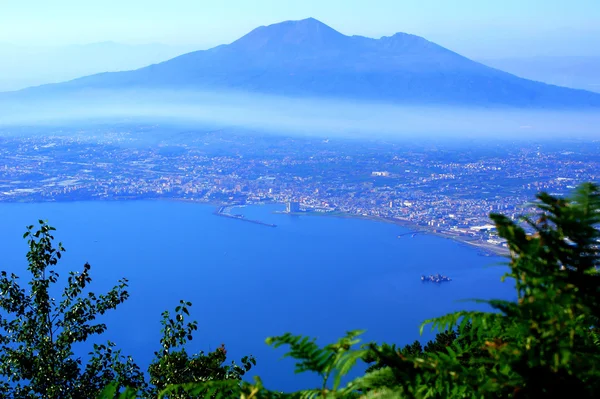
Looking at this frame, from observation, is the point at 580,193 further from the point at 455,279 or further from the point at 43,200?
the point at 43,200

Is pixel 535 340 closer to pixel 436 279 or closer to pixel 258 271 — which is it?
pixel 436 279

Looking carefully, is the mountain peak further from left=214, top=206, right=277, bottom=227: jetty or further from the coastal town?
left=214, top=206, right=277, bottom=227: jetty

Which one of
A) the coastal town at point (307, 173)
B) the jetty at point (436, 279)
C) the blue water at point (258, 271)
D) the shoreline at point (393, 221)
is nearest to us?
the blue water at point (258, 271)

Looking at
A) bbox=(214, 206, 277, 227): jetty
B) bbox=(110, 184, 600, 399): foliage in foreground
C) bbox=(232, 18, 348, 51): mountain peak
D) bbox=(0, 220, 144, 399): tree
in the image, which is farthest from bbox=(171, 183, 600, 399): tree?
bbox=(232, 18, 348, 51): mountain peak

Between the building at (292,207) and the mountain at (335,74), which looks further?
the mountain at (335,74)

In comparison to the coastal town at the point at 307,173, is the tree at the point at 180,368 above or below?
above

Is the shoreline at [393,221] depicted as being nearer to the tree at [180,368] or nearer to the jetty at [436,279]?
the jetty at [436,279]

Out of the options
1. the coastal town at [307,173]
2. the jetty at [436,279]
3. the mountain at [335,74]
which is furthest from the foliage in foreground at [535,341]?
the mountain at [335,74]

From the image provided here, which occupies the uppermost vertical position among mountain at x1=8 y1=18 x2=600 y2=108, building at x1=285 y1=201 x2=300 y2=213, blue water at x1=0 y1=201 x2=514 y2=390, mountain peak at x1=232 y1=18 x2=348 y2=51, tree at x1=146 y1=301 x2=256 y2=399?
mountain peak at x1=232 y1=18 x2=348 y2=51
